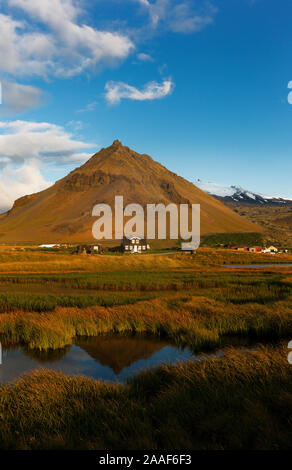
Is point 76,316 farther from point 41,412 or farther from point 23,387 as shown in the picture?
point 41,412

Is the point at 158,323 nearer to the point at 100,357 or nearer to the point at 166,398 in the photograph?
the point at 100,357

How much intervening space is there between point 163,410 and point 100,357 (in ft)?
28.7

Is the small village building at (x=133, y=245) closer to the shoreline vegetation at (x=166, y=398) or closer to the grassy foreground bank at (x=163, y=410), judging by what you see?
the shoreline vegetation at (x=166, y=398)

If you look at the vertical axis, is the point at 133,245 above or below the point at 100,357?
above

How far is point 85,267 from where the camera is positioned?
5962 centimetres

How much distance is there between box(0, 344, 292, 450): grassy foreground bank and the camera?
727 cm

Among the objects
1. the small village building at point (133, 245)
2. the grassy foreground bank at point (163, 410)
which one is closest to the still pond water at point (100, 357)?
the grassy foreground bank at point (163, 410)

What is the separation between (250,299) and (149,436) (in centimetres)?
2197

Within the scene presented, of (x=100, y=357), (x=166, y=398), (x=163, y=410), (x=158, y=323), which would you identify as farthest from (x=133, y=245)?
(x=163, y=410)

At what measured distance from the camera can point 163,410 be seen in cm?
868

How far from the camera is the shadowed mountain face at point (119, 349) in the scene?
1631cm

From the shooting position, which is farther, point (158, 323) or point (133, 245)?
point (133, 245)

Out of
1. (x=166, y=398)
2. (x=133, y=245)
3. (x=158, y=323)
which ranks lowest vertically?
(x=158, y=323)
